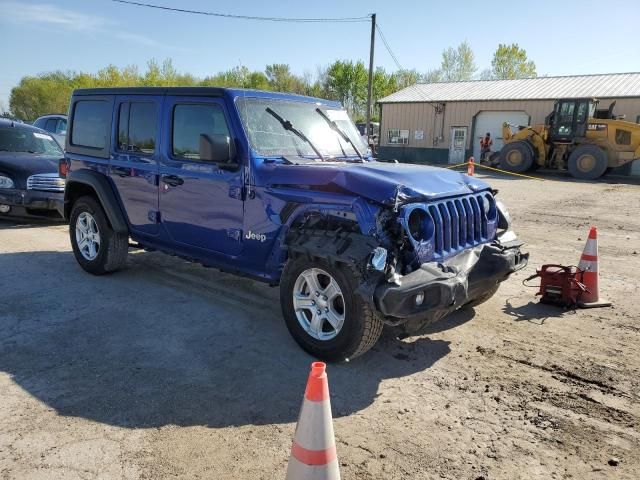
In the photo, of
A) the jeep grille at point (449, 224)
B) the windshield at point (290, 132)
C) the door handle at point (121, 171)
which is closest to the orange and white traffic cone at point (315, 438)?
the jeep grille at point (449, 224)

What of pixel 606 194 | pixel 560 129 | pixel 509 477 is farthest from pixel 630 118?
pixel 509 477

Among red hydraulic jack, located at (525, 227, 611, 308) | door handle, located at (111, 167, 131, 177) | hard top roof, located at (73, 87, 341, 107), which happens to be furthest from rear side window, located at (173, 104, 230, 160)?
red hydraulic jack, located at (525, 227, 611, 308)

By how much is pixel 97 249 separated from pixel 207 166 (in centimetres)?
226

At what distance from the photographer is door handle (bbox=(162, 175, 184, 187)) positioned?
16.0 feet

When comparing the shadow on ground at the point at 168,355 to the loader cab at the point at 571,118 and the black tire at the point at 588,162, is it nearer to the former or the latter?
the black tire at the point at 588,162

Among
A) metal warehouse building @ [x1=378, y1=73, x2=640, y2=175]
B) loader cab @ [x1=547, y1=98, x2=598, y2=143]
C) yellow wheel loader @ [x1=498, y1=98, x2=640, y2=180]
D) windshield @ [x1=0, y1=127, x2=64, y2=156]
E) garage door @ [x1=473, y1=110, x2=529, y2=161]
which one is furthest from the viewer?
garage door @ [x1=473, y1=110, x2=529, y2=161]

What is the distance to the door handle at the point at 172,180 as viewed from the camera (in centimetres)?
488

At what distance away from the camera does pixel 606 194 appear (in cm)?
1582

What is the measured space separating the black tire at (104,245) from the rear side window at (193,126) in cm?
149

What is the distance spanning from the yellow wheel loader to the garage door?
6.43 metres

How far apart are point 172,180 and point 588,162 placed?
19890 millimetres

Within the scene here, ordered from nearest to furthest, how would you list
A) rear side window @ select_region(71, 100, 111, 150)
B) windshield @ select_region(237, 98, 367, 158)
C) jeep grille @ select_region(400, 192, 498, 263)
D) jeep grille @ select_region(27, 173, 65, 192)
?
jeep grille @ select_region(400, 192, 498, 263), windshield @ select_region(237, 98, 367, 158), rear side window @ select_region(71, 100, 111, 150), jeep grille @ select_region(27, 173, 65, 192)

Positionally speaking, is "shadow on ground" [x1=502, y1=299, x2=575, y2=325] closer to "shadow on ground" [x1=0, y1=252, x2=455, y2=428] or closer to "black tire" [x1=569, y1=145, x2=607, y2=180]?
"shadow on ground" [x1=0, y1=252, x2=455, y2=428]

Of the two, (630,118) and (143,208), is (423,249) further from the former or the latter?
(630,118)
